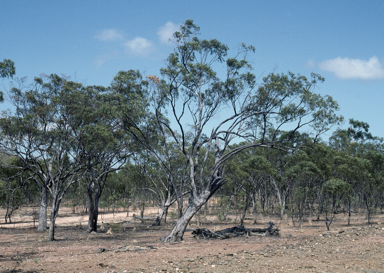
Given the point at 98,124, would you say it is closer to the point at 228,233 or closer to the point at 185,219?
the point at 185,219

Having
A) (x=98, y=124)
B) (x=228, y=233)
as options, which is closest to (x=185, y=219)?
(x=228, y=233)

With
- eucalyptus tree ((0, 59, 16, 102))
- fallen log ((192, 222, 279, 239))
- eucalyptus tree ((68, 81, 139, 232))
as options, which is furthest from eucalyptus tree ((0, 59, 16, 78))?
fallen log ((192, 222, 279, 239))

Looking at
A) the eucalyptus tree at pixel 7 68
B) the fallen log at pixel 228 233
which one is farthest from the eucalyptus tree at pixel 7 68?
the fallen log at pixel 228 233

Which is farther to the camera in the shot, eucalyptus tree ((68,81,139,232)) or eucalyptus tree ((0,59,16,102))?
eucalyptus tree ((68,81,139,232))

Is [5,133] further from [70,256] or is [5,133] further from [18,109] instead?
[70,256]

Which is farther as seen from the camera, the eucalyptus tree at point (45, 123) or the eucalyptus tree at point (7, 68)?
the eucalyptus tree at point (45, 123)

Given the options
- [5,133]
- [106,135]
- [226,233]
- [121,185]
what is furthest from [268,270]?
[121,185]

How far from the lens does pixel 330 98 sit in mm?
18938

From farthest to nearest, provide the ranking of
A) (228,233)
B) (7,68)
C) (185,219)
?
(228,233)
(185,219)
(7,68)

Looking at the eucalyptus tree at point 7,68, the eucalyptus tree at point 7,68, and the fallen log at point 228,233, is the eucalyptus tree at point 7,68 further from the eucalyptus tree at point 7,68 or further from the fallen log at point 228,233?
the fallen log at point 228,233

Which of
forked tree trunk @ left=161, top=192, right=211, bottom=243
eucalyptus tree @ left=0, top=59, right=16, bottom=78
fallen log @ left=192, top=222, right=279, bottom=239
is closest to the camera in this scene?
eucalyptus tree @ left=0, top=59, right=16, bottom=78

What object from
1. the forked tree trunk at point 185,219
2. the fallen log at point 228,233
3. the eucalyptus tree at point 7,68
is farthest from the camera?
the fallen log at point 228,233

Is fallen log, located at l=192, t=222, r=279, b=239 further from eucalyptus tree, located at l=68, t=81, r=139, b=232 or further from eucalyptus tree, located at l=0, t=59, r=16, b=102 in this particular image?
eucalyptus tree, located at l=0, t=59, r=16, b=102

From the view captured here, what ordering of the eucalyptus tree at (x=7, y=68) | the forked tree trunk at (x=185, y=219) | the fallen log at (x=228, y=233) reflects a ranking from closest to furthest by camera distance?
1. the eucalyptus tree at (x=7, y=68)
2. the forked tree trunk at (x=185, y=219)
3. the fallen log at (x=228, y=233)
